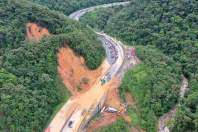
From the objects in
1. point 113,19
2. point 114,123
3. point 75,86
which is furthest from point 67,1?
point 114,123

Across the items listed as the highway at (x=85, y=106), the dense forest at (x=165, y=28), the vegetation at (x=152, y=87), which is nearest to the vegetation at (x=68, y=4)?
the dense forest at (x=165, y=28)

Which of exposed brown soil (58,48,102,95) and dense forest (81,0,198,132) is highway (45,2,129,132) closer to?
exposed brown soil (58,48,102,95)

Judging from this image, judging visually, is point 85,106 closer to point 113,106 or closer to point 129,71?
point 113,106

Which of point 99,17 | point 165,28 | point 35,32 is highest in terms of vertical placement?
point 35,32

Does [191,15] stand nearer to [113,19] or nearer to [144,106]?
[113,19]

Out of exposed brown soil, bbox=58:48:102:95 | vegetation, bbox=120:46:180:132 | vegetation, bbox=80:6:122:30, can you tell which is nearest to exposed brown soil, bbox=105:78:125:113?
vegetation, bbox=120:46:180:132

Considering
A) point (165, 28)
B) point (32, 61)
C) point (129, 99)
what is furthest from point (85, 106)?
point (165, 28)
